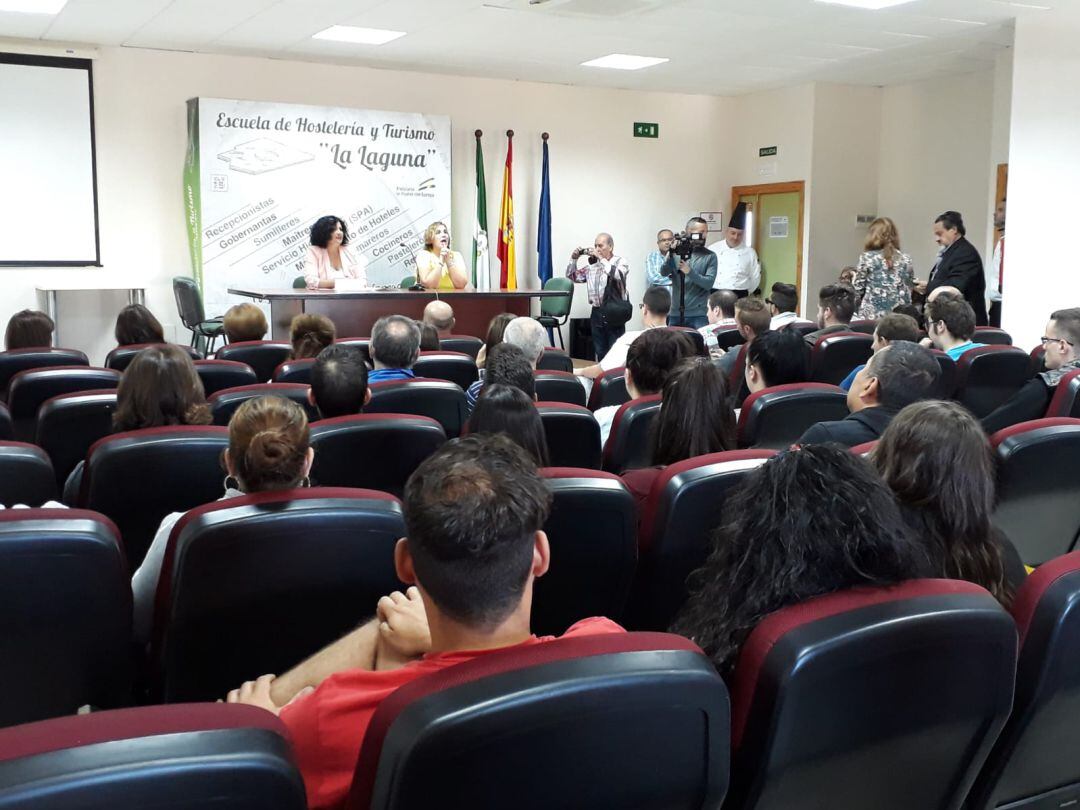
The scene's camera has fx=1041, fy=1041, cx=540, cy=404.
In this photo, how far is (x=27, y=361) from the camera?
448 cm

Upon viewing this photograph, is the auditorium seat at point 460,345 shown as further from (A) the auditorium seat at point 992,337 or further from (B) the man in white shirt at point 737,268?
(B) the man in white shirt at point 737,268

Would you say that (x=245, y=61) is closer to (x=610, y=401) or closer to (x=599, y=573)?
(x=610, y=401)

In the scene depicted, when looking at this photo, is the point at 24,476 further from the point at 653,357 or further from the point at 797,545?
the point at 653,357

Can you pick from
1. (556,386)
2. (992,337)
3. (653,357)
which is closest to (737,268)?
(992,337)

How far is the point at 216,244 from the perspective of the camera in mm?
9000

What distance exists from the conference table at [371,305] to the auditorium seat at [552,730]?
22.5ft

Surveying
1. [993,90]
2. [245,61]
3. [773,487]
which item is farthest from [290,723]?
[993,90]

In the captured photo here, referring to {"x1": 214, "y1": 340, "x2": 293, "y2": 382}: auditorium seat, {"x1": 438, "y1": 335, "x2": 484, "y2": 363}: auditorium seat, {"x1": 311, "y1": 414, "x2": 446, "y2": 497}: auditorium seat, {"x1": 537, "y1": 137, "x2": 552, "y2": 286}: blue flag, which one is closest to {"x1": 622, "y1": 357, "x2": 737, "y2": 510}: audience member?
{"x1": 311, "y1": 414, "x2": 446, "y2": 497}: auditorium seat

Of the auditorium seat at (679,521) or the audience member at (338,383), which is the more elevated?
the audience member at (338,383)

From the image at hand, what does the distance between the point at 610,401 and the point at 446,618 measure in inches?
121

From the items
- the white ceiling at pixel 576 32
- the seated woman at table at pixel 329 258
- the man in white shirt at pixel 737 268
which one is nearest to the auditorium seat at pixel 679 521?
the white ceiling at pixel 576 32

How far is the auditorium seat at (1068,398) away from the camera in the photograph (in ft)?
11.6

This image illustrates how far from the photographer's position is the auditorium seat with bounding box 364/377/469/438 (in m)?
3.46

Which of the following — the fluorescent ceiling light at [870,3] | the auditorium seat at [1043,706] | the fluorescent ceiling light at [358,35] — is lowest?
the auditorium seat at [1043,706]
